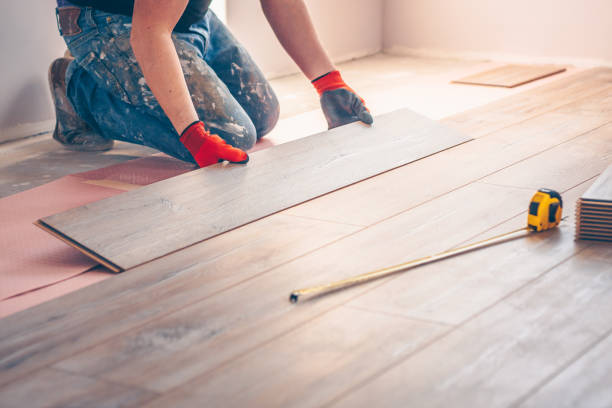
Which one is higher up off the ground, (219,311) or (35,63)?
(35,63)

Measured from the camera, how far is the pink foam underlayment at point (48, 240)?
1.61 m

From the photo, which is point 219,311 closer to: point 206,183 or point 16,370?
point 16,370

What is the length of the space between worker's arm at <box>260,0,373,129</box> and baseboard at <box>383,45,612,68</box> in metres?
1.97

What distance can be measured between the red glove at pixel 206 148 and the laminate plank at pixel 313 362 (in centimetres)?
92

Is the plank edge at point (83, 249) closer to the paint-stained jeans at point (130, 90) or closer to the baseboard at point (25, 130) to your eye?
the paint-stained jeans at point (130, 90)

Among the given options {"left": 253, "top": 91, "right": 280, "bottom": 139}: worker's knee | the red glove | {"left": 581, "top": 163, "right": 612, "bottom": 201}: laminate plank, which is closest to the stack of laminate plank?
{"left": 581, "top": 163, "right": 612, "bottom": 201}: laminate plank

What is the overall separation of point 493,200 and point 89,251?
106cm

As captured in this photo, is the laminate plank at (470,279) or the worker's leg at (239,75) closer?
the laminate plank at (470,279)

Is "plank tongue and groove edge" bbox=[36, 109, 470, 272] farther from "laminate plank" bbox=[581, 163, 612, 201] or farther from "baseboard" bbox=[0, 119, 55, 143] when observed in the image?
"baseboard" bbox=[0, 119, 55, 143]

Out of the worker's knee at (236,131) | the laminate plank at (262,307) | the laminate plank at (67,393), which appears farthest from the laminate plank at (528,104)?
the laminate plank at (67,393)

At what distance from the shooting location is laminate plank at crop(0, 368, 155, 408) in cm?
112

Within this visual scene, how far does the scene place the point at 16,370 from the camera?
1.23 m

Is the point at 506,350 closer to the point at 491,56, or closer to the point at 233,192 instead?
the point at 233,192

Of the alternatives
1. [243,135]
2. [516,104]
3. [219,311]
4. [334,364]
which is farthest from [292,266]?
[516,104]
